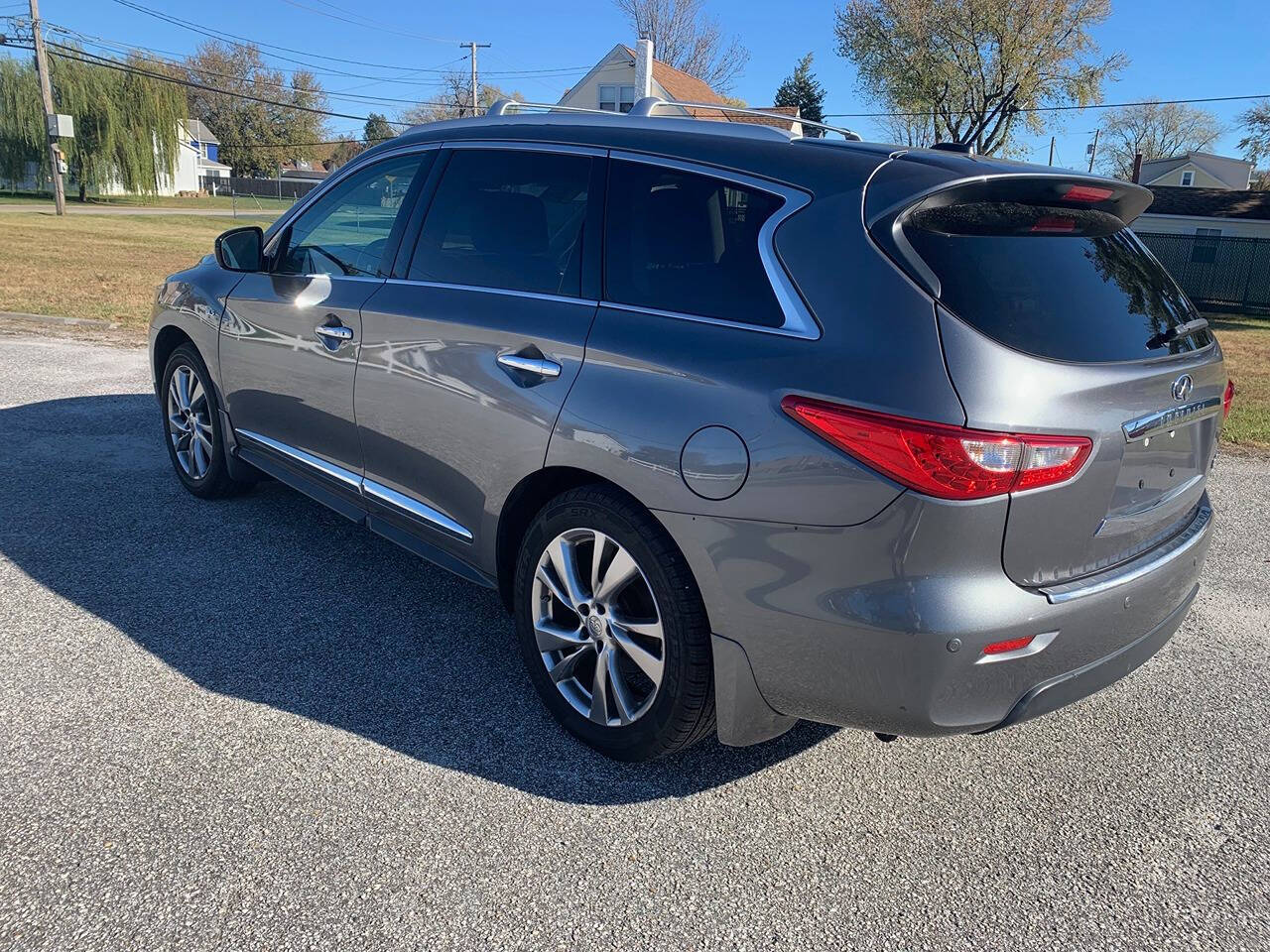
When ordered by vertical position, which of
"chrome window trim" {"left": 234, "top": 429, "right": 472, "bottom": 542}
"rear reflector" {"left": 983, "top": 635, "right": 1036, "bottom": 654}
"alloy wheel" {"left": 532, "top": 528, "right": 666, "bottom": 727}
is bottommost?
"alloy wheel" {"left": 532, "top": 528, "right": 666, "bottom": 727}

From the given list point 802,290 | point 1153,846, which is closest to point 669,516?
point 802,290

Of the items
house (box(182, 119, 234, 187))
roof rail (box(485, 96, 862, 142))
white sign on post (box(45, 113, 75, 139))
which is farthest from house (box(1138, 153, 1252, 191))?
house (box(182, 119, 234, 187))

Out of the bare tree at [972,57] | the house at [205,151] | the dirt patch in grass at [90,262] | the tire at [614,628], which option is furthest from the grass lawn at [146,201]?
the tire at [614,628]

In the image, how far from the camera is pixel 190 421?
5137mm

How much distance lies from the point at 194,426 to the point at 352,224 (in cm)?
171

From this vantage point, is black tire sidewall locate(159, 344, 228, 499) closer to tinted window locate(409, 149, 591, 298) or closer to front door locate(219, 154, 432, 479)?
front door locate(219, 154, 432, 479)

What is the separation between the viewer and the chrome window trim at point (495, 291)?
3041mm

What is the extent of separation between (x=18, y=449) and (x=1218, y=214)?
40406mm

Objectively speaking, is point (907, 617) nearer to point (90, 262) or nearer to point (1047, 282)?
point (1047, 282)

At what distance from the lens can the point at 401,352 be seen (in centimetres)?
352

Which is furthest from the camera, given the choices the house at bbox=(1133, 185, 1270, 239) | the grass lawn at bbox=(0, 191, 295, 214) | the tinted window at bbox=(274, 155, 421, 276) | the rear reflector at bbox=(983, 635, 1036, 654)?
the grass lawn at bbox=(0, 191, 295, 214)

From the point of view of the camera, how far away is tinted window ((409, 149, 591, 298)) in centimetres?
318

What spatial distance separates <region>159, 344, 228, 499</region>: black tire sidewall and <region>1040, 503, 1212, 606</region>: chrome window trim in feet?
13.1

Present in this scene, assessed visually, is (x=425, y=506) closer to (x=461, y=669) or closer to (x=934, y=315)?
(x=461, y=669)
